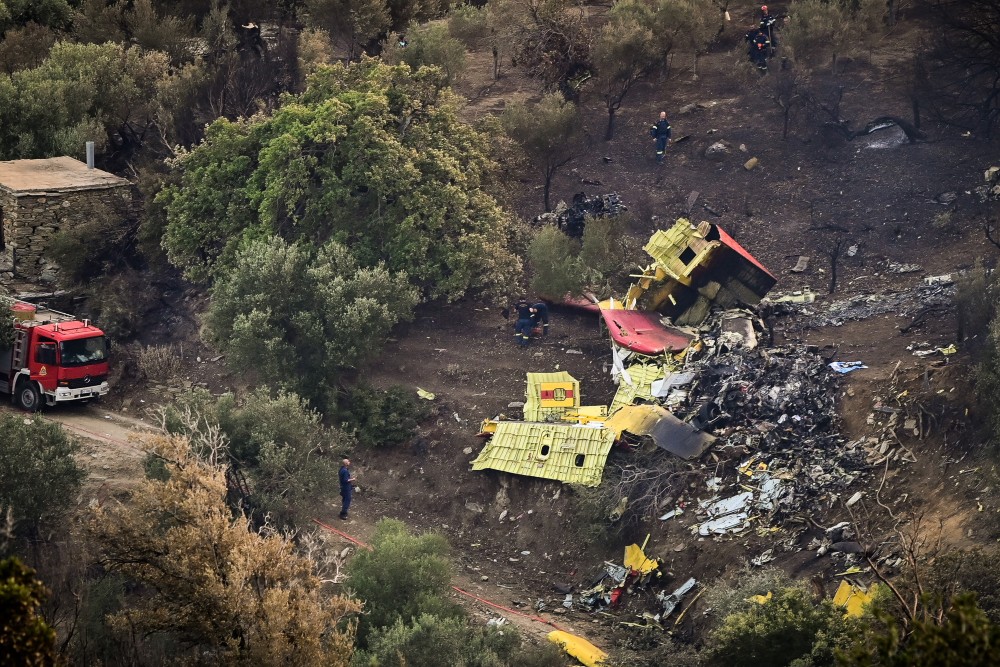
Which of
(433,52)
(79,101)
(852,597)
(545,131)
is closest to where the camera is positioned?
(852,597)

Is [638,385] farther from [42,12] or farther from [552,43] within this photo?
[42,12]

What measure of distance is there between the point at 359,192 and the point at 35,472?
12382 mm

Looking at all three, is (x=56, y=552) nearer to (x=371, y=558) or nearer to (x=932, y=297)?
(x=371, y=558)

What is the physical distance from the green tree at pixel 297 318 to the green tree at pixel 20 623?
54.7ft

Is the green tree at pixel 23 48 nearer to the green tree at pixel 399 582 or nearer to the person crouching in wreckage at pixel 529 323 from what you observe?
the person crouching in wreckage at pixel 529 323

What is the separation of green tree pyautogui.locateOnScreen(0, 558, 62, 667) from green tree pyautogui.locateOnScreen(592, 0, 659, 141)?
29124mm

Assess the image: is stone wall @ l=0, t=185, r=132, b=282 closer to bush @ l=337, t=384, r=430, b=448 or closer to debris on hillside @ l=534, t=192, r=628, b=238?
bush @ l=337, t=384, r=430, b=448

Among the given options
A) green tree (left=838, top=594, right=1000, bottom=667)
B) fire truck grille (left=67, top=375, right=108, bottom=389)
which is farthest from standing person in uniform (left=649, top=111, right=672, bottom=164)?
green tree (left=838, top=594, right=1000, bottom=667)

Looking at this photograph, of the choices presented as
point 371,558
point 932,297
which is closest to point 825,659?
point 371,558

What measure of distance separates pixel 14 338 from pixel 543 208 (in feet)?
48.4

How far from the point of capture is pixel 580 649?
21453mm

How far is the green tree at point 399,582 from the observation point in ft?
69.3

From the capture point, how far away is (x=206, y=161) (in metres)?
33.3

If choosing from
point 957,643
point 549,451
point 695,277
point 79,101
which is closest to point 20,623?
point 957,643
